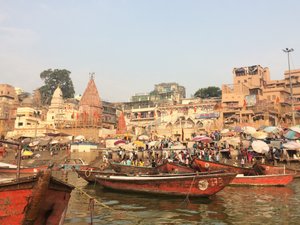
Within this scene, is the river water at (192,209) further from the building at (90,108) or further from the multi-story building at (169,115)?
the building at (90,108)

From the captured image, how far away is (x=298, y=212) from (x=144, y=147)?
83.9ft

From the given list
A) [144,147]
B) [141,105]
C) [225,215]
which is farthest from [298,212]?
[141,105]

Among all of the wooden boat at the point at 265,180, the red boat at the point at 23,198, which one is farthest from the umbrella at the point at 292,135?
the red boat at the point at 23,198

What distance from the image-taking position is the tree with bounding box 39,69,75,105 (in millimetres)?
79562

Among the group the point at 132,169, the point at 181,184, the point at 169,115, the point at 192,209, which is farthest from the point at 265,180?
the point at 169,115

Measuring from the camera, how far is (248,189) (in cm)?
1769

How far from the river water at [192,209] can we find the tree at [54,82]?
67102mm

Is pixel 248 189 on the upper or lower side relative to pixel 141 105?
lower

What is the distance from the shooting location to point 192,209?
40.4ft

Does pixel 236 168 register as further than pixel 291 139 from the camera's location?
No

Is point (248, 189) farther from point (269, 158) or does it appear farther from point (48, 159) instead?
point (48, 159)

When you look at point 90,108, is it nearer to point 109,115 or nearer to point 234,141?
point 109,115

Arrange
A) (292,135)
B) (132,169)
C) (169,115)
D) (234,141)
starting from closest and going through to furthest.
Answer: (132,169)
(292,135)
(234,141)
(169,115)

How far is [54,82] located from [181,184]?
7186cm
